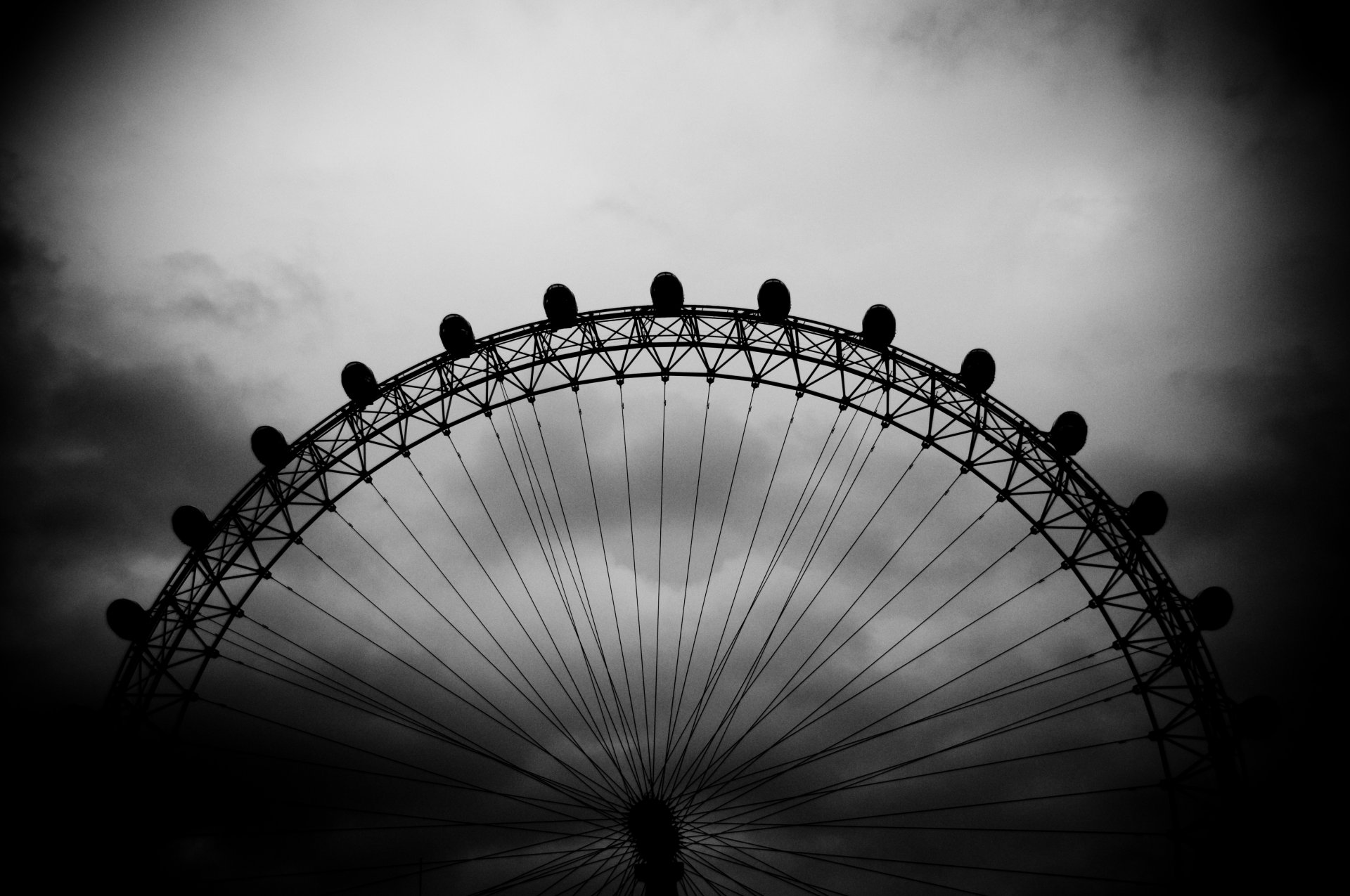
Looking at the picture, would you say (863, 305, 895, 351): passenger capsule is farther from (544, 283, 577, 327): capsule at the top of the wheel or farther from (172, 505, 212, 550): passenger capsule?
(172, 505, 212, 550): passenger capsule

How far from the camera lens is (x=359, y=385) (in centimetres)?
2172

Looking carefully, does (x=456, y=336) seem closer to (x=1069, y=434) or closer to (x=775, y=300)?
(x=775, y=300)

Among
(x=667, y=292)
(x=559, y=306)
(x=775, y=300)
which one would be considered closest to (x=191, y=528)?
(x=559, y=306)

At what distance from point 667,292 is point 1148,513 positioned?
39.8ft

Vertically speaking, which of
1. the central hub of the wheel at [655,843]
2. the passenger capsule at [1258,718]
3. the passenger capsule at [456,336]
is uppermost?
the passenger capsule at [456,336]

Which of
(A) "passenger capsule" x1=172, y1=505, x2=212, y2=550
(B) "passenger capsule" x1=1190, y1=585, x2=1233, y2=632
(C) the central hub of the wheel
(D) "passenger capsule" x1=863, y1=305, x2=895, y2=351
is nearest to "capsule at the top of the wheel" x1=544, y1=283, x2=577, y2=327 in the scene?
(D) "passenger capsule" x1=863, y1=305, x2=895, y2=351

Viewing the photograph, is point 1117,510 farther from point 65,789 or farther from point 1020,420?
point 65,789

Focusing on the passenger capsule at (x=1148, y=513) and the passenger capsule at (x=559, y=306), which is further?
the passenger capsule at (x=559, y=306)

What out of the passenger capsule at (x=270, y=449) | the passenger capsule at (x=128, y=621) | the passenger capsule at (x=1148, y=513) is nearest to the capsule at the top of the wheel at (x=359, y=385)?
the passenger capsule at (x=270, y=449)

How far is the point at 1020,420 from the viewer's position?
21.3 meters

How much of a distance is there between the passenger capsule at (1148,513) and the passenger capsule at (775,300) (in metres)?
9.15

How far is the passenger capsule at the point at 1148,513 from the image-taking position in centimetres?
2052

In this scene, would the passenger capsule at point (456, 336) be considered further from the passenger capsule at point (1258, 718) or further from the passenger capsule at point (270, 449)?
the passenger capsule at point (1258, 718)

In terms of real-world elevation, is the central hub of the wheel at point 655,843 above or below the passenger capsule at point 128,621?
below
